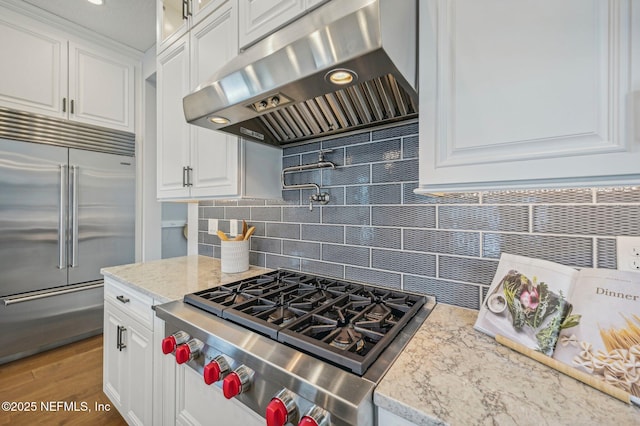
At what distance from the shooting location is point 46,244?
7.49 ft

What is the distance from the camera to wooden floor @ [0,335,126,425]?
1.63m

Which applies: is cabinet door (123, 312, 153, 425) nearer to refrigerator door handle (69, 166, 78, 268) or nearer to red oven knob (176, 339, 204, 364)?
red oven knob (176, 339, 204, 364)

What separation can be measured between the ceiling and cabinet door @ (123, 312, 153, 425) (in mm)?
2482

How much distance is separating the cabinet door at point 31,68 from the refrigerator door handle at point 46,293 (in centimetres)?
153

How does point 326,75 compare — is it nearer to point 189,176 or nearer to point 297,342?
point 297,342

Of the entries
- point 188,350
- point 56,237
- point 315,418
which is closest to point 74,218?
point 56,237

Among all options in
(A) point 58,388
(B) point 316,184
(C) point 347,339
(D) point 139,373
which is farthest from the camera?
(A) point 58,388

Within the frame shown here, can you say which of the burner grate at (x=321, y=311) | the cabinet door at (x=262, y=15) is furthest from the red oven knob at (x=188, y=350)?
the cabinet door at (x=262, y=15)

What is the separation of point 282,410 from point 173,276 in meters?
1.14

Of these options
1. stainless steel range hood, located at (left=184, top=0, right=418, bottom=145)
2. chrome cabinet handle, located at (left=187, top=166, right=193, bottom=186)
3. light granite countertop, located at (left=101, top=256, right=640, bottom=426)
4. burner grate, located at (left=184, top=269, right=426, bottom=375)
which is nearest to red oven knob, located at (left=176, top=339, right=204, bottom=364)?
burner grate, located at (left=184, top=269, right=426, bottom=375)

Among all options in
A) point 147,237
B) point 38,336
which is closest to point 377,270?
point 147,237

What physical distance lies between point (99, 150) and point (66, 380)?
6.45 ft

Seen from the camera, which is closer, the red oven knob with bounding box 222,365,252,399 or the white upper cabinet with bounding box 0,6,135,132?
the red oven knob with bounding box 222,365,252,399

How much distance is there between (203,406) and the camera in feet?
3.08
